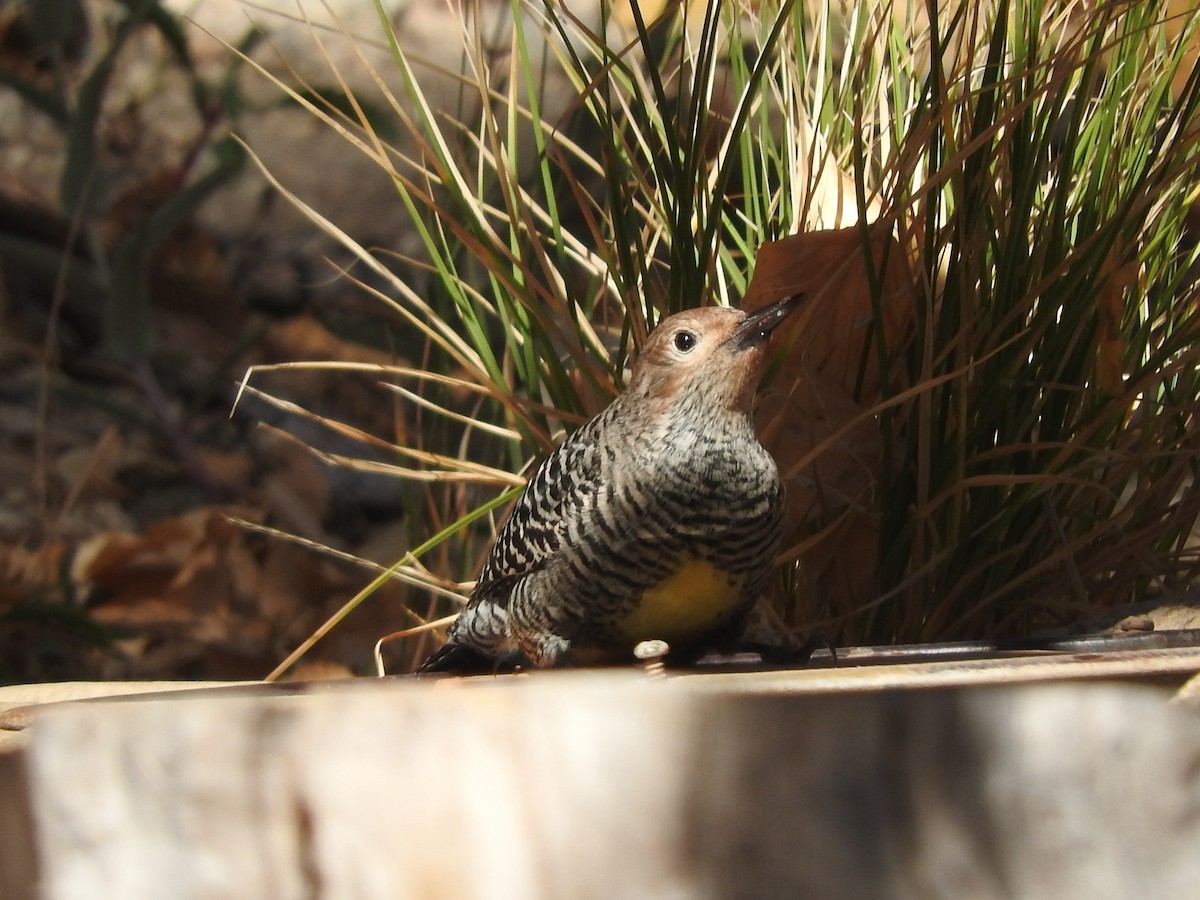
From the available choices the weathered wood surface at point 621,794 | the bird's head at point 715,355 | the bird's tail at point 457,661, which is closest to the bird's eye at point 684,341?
the bird's head at point 715,355

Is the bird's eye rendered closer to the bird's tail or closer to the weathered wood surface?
the bird's tail

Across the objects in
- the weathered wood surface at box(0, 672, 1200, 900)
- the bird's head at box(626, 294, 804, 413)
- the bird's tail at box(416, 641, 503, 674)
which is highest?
the bird's head at box(626, 294, 804, 413)

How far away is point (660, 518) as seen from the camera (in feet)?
4.58

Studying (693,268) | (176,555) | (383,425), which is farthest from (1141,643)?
(383,425)

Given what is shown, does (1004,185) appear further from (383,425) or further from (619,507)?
(383,425)

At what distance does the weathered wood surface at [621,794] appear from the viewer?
2.81ft

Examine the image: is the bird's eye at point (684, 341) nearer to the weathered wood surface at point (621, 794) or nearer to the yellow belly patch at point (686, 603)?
the yellow belly patch at point (686, 603)

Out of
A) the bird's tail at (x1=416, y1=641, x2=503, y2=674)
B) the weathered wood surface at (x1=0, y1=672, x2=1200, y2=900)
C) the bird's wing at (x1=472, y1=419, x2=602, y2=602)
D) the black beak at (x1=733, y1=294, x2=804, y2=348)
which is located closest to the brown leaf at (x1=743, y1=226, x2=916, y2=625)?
the black beak at (x1=733, y1=294, x2=804, y2=348)

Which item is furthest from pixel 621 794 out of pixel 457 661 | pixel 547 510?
pixel 457 661

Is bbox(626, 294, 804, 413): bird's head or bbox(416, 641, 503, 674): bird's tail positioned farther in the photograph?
bbox(416, 641, 503, 674): bird's tail

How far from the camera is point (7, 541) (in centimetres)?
367

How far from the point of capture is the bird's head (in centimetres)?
147

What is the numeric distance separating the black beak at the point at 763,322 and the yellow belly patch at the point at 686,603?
0.86 ft

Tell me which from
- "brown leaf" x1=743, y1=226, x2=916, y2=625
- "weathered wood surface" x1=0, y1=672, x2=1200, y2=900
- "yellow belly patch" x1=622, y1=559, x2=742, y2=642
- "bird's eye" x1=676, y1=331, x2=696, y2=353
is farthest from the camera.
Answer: "brown leaf" x1=743, y1=226, x2=916, y2=625
